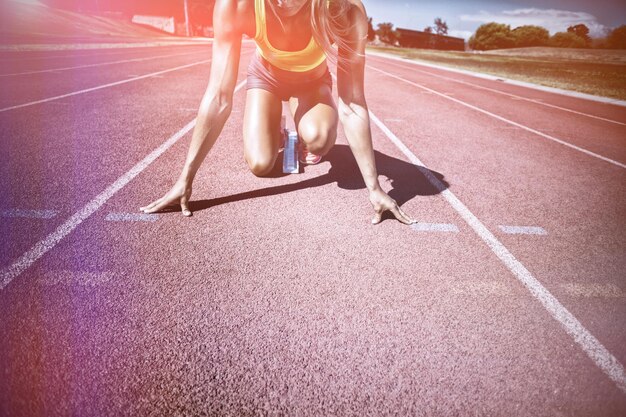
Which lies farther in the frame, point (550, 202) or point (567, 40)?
point (567, 40)

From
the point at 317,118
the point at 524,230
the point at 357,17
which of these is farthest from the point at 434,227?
the point at 357,17

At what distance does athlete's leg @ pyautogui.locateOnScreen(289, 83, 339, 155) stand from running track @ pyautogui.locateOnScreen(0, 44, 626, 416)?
47 centimetres

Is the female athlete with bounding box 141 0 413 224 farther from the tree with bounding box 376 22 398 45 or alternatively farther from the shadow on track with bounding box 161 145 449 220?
the tree with bounding box 376 22 398 45

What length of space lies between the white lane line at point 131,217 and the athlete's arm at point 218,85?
12 cm

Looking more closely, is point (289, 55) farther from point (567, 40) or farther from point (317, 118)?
point (567, 40)

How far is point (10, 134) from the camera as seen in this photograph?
15.0ft

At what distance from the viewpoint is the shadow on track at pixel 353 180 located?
344 centimetres

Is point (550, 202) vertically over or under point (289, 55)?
under

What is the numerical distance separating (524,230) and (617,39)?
104737 millimetres

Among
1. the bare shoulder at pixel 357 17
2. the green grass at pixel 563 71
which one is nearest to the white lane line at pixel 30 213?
the bare shoulder at pixel 357 17

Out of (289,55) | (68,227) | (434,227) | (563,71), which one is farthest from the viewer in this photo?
(563,71)

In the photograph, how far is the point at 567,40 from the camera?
10288 cm

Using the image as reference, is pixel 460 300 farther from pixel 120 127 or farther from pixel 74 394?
pixel 120 127

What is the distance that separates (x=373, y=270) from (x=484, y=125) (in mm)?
6306
